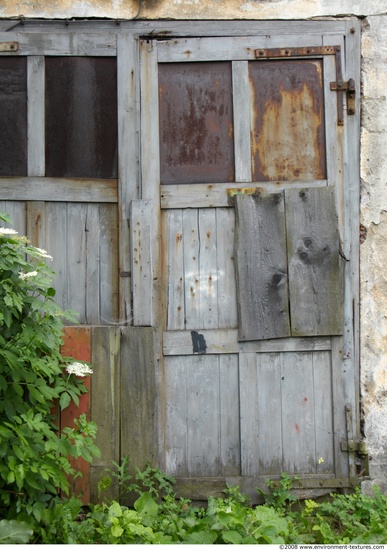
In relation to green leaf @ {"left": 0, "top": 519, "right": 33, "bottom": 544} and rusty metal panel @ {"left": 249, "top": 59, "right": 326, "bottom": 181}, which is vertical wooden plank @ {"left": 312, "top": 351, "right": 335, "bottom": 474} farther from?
green leaf @ {"left": 0, "top": 519, "right": 33, "bottom": 544}

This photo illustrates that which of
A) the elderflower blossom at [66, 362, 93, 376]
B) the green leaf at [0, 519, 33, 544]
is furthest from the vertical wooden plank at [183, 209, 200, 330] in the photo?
the green leaf at [0, 519, 33, 544]

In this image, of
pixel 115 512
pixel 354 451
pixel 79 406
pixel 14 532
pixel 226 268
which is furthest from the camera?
pixel 226 268

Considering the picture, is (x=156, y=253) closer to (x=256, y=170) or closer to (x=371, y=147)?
(x=256, y=170)

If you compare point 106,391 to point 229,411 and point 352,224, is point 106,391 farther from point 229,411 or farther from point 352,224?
point 352,224

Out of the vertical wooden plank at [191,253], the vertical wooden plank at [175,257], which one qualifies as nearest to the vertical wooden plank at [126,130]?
the vertical wooden plank at [175,257]

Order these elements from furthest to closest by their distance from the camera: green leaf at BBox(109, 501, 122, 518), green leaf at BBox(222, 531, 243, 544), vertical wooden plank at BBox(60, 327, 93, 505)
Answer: vertical wooden plank at BBox(60, 327, 93, 505) < green leaf at BBox(109, 501, 122, 518) < green leaf at BBox(222, 531, 243, 544)

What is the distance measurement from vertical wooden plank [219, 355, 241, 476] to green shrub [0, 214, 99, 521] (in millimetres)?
989

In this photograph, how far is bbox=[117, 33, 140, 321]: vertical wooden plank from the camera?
13.6 ft

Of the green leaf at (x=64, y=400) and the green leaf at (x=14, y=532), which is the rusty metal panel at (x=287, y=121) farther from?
the green leaf at (x=14, y=532)

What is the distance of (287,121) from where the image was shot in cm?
420

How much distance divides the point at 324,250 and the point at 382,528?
168 cm

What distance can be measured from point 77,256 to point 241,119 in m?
1.40

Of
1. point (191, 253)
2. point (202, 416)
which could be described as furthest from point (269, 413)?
point (191, 253)

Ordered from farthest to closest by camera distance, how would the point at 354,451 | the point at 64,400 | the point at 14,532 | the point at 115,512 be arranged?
the point at 354,451
the point at 64,400
the point at 115,512
the point at 14,532
